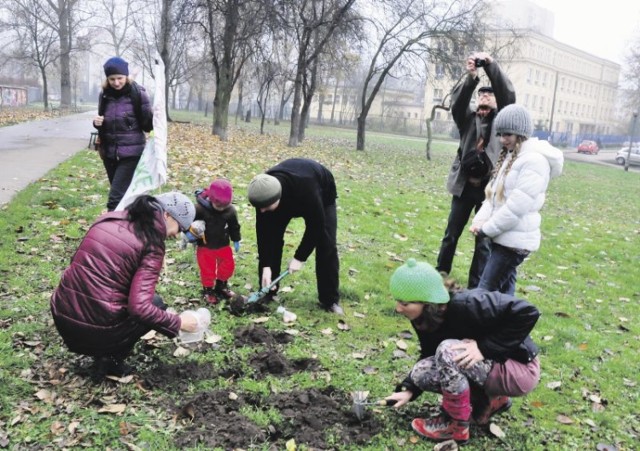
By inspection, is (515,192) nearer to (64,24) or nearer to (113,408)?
(113,408)

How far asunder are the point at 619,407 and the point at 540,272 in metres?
3.18

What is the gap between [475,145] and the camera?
4652mm

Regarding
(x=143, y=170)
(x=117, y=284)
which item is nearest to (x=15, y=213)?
(x=143, y=170)

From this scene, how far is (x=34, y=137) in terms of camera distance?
1499 centimetres

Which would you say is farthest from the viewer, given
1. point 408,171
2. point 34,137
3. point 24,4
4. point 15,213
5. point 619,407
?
point 24,4

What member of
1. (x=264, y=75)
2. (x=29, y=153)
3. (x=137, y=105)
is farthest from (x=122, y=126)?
(x=264, y=75)

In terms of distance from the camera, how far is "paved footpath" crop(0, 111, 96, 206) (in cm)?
828

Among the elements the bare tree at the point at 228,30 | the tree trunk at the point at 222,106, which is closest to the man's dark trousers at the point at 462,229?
the bare tree at the point at 228,30

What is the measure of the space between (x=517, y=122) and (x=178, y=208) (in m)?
2.26

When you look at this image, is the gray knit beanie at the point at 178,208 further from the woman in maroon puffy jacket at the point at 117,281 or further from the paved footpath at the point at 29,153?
the paved footpath at the point at 29,153

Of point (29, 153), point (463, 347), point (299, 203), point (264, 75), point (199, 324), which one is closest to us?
point (463, 347)

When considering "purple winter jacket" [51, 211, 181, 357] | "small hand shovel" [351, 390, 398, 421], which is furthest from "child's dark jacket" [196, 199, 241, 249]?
"small hand shovel" [351, 390, 398, 421]

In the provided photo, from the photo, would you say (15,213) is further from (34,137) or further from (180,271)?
(34,137)

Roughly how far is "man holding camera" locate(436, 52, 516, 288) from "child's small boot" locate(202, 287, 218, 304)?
7.25 feet
